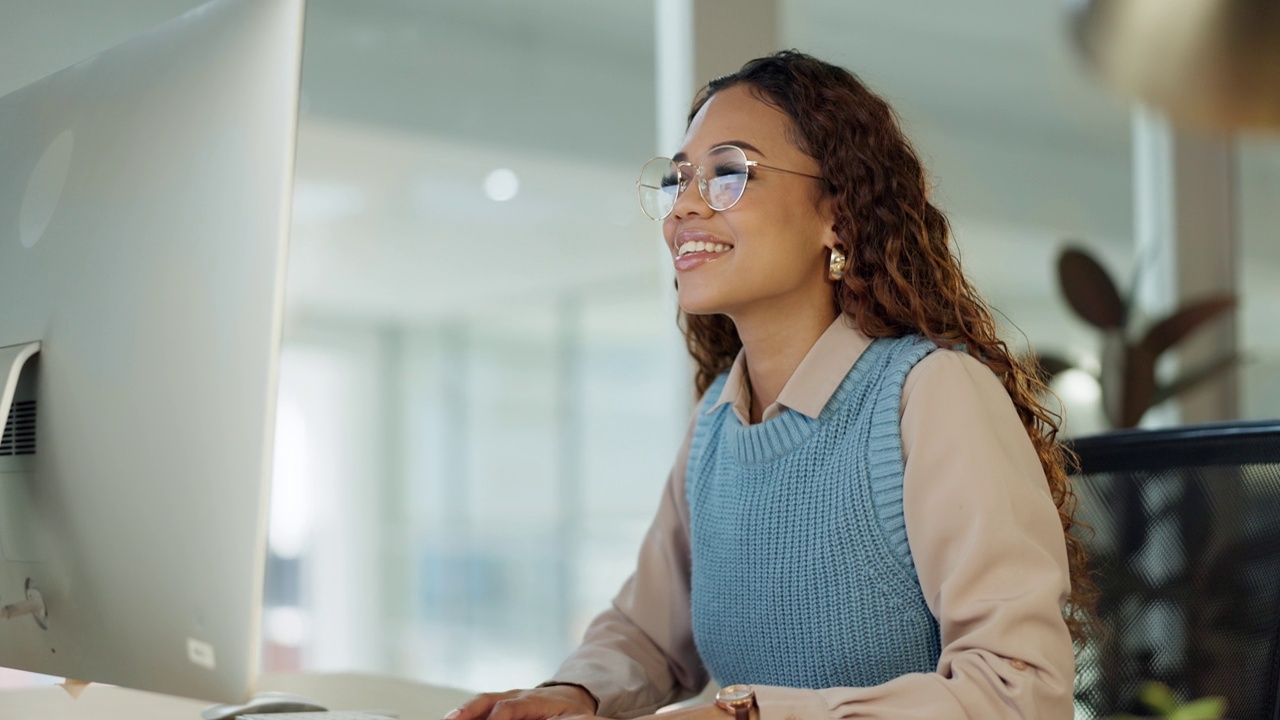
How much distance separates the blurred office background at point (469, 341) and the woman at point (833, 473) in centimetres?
94

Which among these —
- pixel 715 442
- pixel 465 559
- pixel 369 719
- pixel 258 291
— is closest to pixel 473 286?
pixel 465 559

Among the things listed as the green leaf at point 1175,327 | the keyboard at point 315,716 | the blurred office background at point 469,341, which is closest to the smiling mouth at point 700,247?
the keyboard at point 315,716

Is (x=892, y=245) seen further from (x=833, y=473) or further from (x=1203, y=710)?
(x=1203, y=710)

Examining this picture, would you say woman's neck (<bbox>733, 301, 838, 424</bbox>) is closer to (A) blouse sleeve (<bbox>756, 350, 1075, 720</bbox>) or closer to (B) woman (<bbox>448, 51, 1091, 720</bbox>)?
(B) woman (<bbox>448, 51, 1091, 720</bbox>)

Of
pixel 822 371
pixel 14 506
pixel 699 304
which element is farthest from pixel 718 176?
pixel 14 506

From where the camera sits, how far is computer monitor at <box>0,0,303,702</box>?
2.63 ft

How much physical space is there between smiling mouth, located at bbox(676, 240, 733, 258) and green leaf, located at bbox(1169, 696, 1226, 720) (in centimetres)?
67

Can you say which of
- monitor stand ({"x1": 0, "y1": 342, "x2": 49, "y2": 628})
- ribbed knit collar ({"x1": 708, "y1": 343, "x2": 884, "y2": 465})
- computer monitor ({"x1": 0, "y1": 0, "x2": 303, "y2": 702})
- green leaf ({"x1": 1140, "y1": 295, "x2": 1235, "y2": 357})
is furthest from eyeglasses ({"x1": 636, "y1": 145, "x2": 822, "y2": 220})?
green leaf ({"x1": 1140, "y1": 295, "x2": 1235, "y2": 357})

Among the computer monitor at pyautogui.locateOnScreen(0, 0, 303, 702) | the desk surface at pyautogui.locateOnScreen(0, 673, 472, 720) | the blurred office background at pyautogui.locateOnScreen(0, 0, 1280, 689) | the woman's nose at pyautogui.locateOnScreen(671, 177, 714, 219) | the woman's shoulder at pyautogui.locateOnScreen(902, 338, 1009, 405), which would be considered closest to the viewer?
the computer monitor at pyautogui.locateOnScreen(0, 0, 303, 702)

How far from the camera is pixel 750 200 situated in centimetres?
135

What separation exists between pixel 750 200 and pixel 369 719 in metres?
0.69

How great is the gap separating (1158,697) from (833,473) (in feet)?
1.45

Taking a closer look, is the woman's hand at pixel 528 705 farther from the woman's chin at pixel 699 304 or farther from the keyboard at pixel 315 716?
the woman's chin at pixel 699 304

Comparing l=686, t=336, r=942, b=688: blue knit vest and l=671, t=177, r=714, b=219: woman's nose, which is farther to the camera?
l=671, t=177, r=714, b=219: woman's nose
